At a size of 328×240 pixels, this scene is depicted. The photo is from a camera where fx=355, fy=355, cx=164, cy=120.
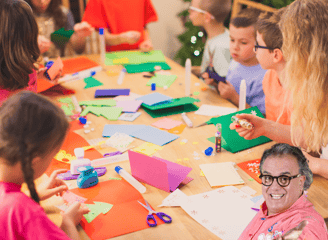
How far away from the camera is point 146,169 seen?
50.8 inches

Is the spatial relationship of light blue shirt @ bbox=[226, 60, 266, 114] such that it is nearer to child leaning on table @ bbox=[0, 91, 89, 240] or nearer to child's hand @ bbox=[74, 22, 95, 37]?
child's hand @ bbox=[74, 22, 95, 37]

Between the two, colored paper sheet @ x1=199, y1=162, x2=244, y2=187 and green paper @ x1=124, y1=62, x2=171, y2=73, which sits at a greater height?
green paper @ x1=124, y1=62, x2=171, y2=73

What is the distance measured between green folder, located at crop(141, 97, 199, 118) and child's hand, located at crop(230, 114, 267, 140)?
501 millimetres

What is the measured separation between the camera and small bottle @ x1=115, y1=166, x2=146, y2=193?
1.27 metres

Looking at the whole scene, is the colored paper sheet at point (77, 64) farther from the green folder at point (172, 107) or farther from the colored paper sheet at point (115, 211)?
the colored paper sheet at point (115, 211)

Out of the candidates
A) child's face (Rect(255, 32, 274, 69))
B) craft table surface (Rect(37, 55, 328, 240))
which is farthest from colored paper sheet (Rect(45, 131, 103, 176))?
child's face (Rect(255, 32, 274, 69))

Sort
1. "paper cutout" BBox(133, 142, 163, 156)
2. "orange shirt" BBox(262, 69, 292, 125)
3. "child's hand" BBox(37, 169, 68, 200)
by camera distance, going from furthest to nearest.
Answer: "orange shirt" BBox(262, 69, 292, 125) → "paper cutout" BBox(133, 142, 163, 156) → "child's hand" BBox(37, 169, 68, 200)

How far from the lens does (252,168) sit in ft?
4.59

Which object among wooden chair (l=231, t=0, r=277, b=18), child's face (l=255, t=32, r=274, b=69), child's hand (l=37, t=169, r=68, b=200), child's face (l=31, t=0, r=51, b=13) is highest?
child's face (l=31, t=0, r=51, b=13)

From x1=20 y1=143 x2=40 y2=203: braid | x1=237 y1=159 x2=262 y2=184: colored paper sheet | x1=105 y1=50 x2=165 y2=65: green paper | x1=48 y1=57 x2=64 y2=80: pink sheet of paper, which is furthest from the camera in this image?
x1=105 y1=50 x2=165 y2=65: green paper

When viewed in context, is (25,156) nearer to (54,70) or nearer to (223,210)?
(223,210)

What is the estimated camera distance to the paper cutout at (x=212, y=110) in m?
1.88

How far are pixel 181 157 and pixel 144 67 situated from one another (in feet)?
3.89

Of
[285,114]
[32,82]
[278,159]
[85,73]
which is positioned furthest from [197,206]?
[85,73]
